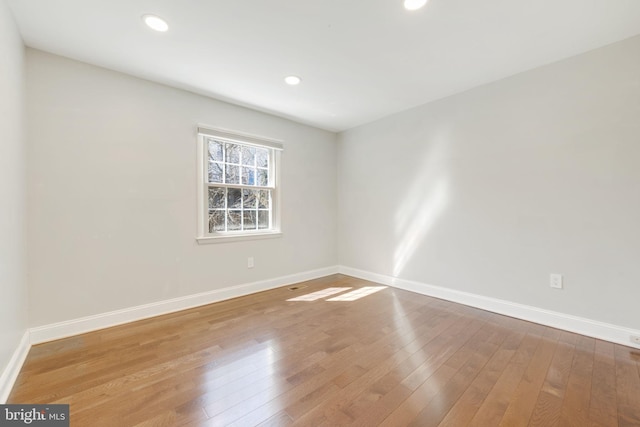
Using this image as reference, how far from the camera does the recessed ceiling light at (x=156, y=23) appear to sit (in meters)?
1.81

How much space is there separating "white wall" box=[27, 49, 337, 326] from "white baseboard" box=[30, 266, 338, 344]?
0.20 ft

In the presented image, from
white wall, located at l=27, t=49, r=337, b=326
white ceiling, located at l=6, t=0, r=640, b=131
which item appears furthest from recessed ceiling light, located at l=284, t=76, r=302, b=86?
white wall, located at l=27, t=49, r=337, b=326

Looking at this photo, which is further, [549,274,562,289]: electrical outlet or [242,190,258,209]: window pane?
[242,190,258,209]: window pane

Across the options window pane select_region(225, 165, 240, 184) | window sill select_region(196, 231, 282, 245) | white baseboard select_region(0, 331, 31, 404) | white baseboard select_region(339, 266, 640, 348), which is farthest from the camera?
window pane select_region(225, 165, 240, 184)

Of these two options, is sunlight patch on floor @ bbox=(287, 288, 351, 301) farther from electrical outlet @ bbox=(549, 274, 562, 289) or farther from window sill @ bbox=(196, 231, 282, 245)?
electrical outlet @ bbox=(549, 274, 562, 289)

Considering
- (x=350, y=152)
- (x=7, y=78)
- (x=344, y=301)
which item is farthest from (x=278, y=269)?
(x=7, y=78)

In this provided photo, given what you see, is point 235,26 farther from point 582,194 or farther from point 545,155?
point 582,194

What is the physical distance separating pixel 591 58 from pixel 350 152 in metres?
2.78

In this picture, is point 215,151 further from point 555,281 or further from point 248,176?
point 555,281

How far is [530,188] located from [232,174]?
330 centimetres

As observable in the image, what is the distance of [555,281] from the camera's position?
240 centimetres

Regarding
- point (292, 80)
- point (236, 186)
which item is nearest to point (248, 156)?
point (236, 186)

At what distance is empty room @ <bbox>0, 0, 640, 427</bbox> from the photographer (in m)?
1.58
